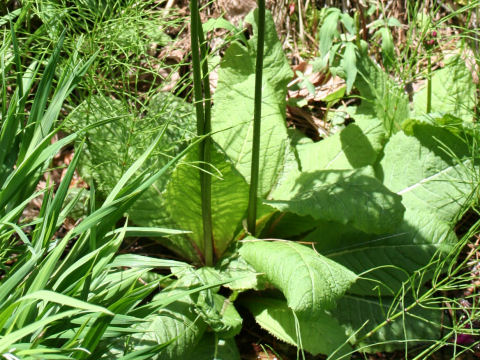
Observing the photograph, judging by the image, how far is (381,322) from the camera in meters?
2.32

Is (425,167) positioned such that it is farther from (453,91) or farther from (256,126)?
(256,126)

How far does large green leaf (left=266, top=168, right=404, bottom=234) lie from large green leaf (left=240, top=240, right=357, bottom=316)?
151mm

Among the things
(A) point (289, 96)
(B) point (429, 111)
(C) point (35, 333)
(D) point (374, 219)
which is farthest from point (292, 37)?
(C) point (35, 333)

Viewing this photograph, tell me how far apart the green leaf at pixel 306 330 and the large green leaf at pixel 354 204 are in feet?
1.20

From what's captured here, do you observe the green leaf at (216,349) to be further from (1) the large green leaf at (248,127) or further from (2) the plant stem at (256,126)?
(1) the large green leaf at (248,127)

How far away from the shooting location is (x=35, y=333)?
61.6 inches

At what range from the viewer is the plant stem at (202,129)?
1.77 m

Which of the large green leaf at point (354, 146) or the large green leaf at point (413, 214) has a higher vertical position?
the large green leaf at point (354, 146)

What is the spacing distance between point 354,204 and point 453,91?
1.06 m

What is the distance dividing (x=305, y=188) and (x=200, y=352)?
77 cm

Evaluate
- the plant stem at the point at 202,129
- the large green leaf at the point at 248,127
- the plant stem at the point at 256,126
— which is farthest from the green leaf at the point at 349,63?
the plant stem at the point at 202,129

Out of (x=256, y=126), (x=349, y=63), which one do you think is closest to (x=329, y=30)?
(x=349, y=63)

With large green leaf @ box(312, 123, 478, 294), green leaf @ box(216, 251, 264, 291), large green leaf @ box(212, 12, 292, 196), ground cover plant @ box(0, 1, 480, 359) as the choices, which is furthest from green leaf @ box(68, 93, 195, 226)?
large green leaf @ box(312, 123, 478, 294)

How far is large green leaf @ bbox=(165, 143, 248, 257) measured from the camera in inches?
91.7
